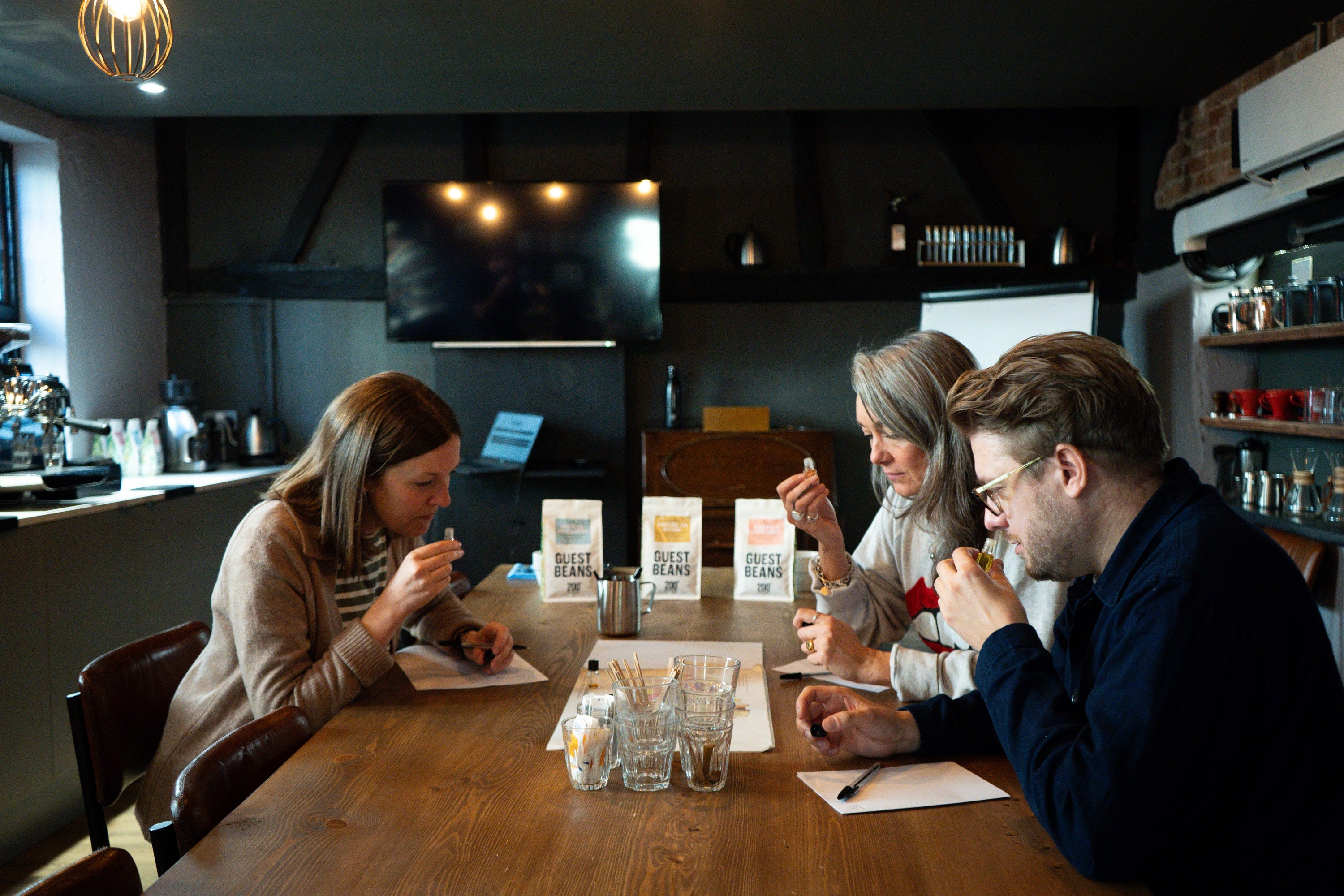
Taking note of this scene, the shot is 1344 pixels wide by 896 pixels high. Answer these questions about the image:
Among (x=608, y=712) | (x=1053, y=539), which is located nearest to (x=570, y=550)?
(x=608, y=712)

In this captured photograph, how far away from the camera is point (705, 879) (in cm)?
107

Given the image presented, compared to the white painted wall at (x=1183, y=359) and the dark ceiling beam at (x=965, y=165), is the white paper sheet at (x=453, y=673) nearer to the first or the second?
the white painted wall at (x=1183, y=359)

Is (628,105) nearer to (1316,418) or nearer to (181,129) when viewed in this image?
(181,129)

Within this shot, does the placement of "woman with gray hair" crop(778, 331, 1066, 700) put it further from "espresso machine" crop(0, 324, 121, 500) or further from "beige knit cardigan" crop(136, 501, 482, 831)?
"espresso machine" crop(0, 324, 121, 500)

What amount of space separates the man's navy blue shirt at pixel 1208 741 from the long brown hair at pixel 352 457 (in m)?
1.28

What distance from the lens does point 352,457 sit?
1.92 metres

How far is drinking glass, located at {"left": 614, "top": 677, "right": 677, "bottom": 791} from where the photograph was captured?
1.32 m

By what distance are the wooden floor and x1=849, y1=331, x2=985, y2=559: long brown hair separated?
219 centimetres

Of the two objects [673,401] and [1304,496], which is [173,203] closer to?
[673,401]

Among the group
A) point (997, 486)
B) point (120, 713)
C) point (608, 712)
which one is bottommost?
point (120, 713)

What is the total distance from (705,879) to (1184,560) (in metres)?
0.63

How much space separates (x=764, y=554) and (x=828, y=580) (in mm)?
362

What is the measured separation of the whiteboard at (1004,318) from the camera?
4.76 meters

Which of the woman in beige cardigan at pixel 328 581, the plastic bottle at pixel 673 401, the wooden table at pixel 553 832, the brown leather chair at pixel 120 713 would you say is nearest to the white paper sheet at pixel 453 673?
the woman in beige cardigan at pixel 328 581
